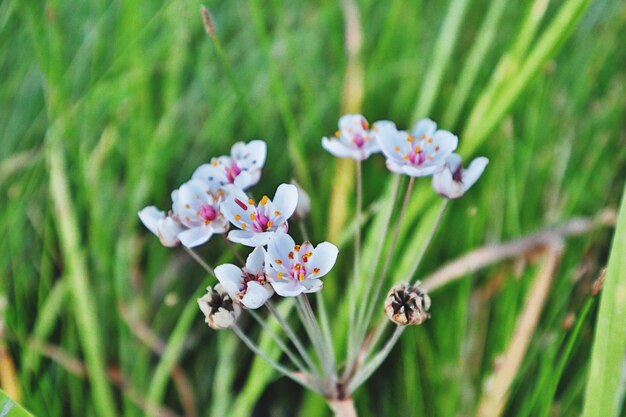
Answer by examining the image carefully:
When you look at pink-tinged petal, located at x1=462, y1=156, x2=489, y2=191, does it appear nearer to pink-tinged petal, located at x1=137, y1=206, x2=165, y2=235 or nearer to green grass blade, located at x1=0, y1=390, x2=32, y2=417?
pink-tinged petal, located at x1=137, y1=206, x2=165, y2=235

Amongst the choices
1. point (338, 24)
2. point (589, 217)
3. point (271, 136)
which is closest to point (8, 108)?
point (271, 136)

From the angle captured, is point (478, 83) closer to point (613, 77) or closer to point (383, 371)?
point (613, 77)

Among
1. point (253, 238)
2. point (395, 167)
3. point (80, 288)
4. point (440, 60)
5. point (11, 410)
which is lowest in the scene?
point (11, 410)

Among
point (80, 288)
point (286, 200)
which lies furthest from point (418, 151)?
point (80, 288)

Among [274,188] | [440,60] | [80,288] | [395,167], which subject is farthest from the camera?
[274,188]

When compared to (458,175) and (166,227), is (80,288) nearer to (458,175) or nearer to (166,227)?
(166,227)

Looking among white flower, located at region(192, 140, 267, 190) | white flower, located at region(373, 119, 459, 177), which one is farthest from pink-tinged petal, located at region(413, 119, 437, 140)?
white flower, located at region(192, 140, 267, 190)

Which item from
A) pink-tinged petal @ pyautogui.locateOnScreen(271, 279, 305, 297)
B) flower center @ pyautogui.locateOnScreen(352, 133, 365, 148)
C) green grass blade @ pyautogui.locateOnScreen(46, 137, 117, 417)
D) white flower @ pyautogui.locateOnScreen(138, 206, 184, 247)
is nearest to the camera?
pink-tinged petal @ pyautogui.locateOnScreen(271, 279, 305, 297)
